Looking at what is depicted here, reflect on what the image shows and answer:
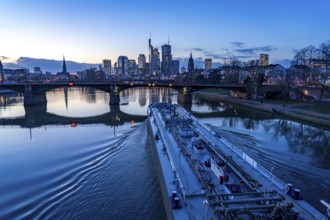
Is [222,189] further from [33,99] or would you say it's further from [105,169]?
[33,99]

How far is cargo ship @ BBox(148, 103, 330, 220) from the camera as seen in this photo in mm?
9047

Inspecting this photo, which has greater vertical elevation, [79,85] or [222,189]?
[79,85]

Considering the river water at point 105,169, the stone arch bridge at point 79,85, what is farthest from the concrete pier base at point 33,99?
the river water at point 105,169

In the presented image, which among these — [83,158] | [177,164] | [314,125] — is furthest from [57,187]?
[314,125]

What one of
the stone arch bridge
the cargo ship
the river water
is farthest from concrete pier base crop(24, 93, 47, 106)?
the cargo ship

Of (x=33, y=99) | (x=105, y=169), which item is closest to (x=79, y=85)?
(x=33, y=99)

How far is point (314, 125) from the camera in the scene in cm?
3806

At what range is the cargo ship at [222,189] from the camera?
9.05 meters

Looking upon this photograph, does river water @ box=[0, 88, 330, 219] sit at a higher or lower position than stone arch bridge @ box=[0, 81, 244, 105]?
lower

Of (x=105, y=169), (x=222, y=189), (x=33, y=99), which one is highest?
(x=222, y=189)

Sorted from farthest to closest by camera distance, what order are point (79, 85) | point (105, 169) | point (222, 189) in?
point (79, 85), point (105, 169), point (222, 189)

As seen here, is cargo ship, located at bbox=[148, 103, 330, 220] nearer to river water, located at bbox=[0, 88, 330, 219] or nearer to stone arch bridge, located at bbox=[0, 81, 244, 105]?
river water, located at bbox=[0, 88, 330, 219]

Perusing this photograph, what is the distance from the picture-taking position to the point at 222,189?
11344 millimetres

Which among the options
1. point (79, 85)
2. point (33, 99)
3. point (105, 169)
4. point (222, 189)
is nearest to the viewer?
point (222, 189)
